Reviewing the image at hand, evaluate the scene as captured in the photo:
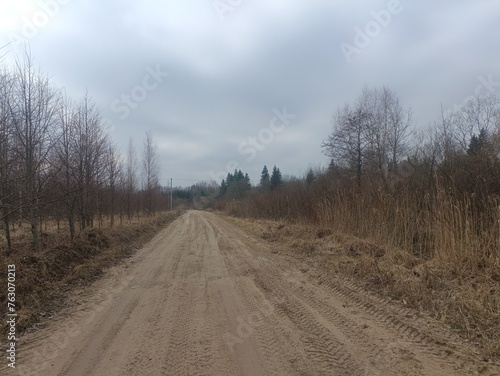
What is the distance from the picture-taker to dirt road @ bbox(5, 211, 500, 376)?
380cm

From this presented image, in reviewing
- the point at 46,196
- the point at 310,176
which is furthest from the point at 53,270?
the point at 310,176

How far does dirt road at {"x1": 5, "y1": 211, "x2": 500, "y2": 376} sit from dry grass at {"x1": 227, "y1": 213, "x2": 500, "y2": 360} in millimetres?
381

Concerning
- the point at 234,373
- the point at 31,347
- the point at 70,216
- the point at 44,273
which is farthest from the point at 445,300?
the point at 70,216

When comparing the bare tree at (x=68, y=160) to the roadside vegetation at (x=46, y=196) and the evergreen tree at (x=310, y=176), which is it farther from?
the evergreen tree at (x=310, y=176)

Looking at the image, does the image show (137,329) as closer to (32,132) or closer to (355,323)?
(355,323)

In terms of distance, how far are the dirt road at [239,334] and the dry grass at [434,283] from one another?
1.25 feet

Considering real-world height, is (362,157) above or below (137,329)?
above

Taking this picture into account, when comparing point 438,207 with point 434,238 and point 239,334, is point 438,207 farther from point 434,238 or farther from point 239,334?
point 239,334

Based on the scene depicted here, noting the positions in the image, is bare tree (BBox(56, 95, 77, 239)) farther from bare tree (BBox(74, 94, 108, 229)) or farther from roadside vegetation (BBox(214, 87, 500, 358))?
roadside vegetation (BBox(214, 87, 500, 358))

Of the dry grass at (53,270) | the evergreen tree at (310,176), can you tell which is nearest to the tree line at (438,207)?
the dry grass at (53,270)

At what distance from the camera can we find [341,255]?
1039 cm

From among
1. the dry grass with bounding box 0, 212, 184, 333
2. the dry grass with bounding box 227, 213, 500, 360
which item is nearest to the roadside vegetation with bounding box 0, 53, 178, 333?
the dry grass with bounding box 0, 212, 184, 333

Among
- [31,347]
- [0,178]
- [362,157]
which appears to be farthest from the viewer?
[362,157]

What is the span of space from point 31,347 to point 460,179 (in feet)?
31.0
